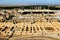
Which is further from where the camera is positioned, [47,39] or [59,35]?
[59,35]

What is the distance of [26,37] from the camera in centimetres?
987

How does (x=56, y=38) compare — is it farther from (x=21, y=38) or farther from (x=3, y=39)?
(x=3, y=39)

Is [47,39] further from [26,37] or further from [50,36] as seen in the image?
[26,37]

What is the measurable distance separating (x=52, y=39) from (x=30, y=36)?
153 centimetres

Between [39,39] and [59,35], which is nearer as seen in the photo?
[39,39]

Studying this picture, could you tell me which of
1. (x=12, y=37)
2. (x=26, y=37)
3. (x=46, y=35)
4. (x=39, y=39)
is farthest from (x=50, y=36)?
(x=12, y=37)

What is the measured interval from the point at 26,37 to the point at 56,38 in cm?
199

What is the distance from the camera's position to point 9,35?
33.6 ft

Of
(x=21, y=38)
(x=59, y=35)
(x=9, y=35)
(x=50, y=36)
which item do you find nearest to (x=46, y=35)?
(x=50, y=36)

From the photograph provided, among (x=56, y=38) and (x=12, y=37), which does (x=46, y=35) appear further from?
(x=12, y=37)

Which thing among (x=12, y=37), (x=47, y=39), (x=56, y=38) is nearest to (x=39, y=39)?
(x=47, y=39)

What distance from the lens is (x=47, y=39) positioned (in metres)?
9.47

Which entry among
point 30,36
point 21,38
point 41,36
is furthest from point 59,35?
Result: point 21,38

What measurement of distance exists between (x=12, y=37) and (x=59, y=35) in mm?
3260
